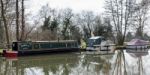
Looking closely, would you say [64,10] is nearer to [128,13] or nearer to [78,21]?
[78,21]

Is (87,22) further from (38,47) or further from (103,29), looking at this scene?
(38,47)

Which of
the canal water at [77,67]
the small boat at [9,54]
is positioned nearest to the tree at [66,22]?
the small boat at [9,54]

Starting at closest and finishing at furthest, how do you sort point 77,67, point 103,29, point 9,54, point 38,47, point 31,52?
point 77,67 → point 9,54 → point 31,52 → point 38,47 → point 103,29

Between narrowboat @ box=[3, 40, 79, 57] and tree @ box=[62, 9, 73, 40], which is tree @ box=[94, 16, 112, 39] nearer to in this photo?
tree @ box=[62, 9, 73, 40]

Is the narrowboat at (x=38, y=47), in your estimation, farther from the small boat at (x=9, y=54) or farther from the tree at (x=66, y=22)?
Answer: the tree at (x=66, y=22)

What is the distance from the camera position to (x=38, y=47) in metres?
29.5

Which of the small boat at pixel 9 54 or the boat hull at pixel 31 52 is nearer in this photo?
the small boat at pixel 9 54

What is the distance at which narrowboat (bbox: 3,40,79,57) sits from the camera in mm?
27056

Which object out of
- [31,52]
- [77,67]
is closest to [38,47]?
[31,52]

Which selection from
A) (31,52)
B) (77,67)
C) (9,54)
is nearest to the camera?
(77,67)

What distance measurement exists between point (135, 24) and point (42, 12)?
15914 millimetres

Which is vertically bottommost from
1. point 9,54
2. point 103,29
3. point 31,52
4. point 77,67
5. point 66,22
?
point 31,52

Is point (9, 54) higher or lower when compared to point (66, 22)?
lower

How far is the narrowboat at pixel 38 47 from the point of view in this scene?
88.8ft
